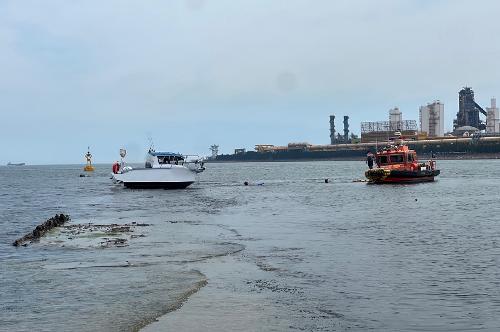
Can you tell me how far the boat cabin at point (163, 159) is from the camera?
67750 mm

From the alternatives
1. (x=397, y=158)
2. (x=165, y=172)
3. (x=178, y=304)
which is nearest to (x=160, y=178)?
(x=165, y=172)

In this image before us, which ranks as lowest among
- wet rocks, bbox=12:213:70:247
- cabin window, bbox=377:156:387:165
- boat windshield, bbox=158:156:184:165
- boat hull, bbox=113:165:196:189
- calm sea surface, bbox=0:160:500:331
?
calm sea surface, bbox=0:160:500:331

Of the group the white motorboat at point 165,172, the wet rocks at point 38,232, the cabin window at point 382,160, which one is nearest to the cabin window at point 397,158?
the cabin window at point 382,160

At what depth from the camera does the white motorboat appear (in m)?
68.2

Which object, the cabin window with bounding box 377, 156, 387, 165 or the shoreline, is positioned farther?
the cabin window with bounding box 377, 156, 387, 165

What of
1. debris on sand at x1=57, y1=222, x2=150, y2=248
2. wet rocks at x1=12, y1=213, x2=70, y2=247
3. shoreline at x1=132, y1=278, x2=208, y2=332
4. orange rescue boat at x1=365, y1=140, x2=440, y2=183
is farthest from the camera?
orange rescue boat at x1=365, y1=140, x2=440, y2=183

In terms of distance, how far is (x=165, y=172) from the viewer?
2692 inches

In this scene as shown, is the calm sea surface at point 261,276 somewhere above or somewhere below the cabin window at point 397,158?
below

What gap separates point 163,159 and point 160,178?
91.6 inches

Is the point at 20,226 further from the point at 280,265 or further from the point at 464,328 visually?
the point at 464,328

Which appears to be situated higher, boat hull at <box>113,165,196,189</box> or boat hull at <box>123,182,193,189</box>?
boat hull at <box>113,165,196,189</box>

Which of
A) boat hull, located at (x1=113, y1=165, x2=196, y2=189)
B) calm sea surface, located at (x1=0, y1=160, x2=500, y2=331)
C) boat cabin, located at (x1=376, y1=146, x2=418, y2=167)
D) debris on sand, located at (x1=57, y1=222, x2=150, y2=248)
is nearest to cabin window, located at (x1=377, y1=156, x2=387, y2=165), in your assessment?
boat cabin, located at (x1=376, y1=146, x2=418, y2=167)

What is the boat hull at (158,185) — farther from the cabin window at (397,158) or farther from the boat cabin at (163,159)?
the cabin window at (397,158)

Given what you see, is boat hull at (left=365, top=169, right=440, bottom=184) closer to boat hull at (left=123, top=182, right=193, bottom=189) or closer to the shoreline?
boat hull at (left=123, top=182, right=193, bottom=189)
